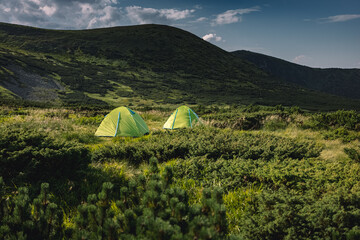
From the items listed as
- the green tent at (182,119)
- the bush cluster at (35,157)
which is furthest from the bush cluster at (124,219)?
the green tent at (182,119)

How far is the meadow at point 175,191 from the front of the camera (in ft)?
6.91

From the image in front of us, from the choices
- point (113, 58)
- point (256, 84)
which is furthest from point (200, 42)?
point (113, 58)

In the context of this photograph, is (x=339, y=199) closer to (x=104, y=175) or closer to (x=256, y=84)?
(x=104, y=175)

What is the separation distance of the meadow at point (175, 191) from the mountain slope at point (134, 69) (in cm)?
4944

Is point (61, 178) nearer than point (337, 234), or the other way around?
point (337, 234)

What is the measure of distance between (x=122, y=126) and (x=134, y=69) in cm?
9747

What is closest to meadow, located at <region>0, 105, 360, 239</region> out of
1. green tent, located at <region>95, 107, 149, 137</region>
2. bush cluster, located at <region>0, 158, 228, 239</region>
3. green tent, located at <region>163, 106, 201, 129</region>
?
bush cluster, located at <region>0, 158, 228, 239</region>

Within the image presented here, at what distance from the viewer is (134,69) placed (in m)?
102

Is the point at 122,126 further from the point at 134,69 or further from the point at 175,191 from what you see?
the point at 134,69

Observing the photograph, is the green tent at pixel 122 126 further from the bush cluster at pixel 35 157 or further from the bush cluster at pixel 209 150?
the bush cluster at pixel 35 157

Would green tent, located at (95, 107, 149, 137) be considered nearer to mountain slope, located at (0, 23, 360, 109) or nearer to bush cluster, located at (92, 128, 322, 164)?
bush cluster, located at (92, 128, 322, 164)

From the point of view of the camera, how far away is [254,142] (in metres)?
6.14

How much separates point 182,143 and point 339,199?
3870 millimetres

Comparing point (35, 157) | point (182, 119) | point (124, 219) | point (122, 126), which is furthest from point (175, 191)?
point (182, 119)
